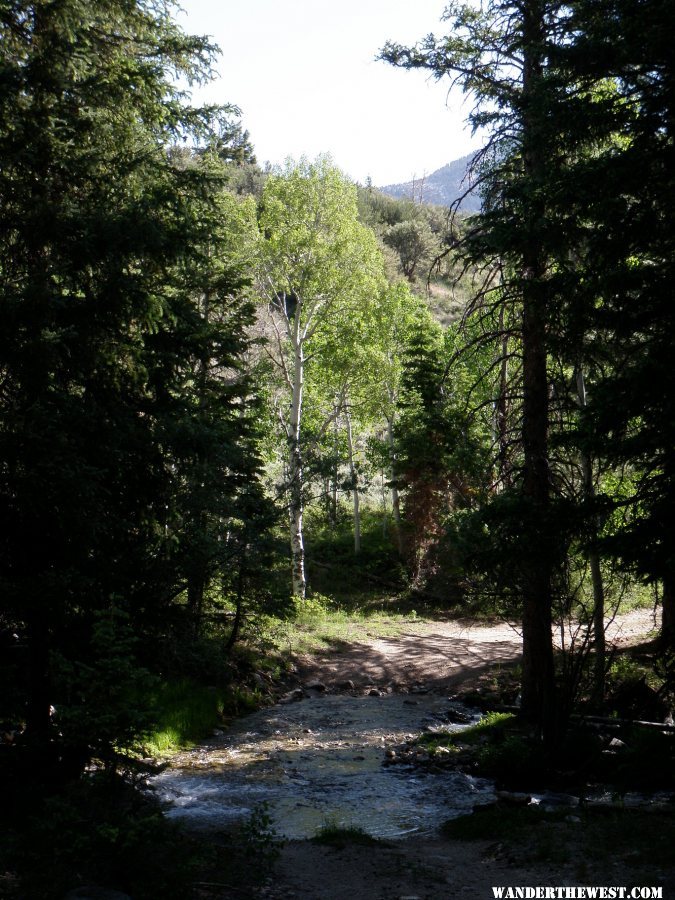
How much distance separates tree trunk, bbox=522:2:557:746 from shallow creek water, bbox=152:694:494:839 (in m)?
1.79

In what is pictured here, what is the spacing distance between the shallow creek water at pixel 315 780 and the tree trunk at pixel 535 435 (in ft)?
5.88

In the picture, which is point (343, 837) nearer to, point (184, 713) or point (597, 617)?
point (597, 617)

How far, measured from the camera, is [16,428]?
24.6ft

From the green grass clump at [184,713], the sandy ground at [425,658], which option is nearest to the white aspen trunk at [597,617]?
the sandy ground at [425,658]

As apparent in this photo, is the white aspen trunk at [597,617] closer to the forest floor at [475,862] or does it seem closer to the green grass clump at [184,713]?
the forest floor at [475,862]

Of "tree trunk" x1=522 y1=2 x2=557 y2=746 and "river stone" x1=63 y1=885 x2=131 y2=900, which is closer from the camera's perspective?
"river stone" x1=63 y1=885 x2=131 y2=900

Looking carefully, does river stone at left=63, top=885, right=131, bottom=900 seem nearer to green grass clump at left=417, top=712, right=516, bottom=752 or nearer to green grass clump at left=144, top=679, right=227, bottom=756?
green grass clump at left=144, top=679, right=227, bottom=756

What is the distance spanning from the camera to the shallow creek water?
8727mm

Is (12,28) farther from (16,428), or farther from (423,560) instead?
(423,560)

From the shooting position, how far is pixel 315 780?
34.4ft

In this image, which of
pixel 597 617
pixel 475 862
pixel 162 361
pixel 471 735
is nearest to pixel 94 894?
pixel 475 862

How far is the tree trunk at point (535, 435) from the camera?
952 cm

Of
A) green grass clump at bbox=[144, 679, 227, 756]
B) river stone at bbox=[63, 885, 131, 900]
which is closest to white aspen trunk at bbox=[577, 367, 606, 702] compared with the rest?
green grass clump at bbox=[144, 679, 227, 756]

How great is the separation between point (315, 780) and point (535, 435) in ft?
20.7
